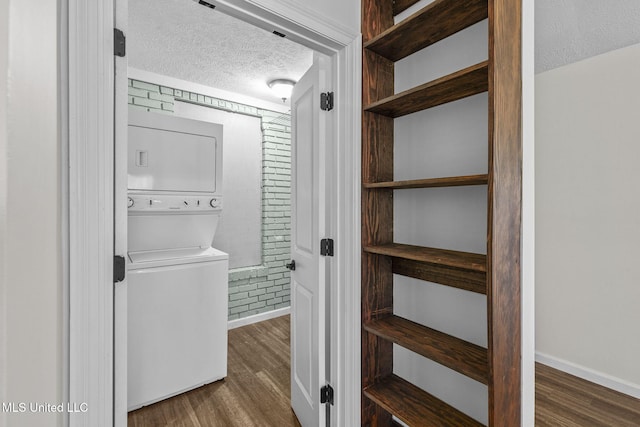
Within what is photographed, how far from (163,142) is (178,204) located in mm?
444

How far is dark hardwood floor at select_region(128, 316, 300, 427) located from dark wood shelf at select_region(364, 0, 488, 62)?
7.34 feet

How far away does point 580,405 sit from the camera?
76.5 inches

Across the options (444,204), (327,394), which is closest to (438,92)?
(444,204)

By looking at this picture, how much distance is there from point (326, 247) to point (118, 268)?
0.93 meters

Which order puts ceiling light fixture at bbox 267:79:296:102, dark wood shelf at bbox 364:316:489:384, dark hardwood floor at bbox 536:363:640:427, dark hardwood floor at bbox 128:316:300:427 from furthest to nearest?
ceiling light fixture at bbox 267:79:296:102, dark hardwood floor at bbox 128:316:300:427, dark hardwood floor at bbox 536:363:640:427, dark wood shelf at bbox 364:316:489:384

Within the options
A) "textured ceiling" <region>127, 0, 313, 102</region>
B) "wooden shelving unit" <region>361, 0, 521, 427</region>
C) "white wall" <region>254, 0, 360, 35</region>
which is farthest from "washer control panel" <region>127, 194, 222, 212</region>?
"white wall" <region>254, 0, 360, 35</region>

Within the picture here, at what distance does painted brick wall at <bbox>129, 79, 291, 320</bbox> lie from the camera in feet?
11.4

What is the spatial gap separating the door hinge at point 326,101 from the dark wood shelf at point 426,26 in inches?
11.4

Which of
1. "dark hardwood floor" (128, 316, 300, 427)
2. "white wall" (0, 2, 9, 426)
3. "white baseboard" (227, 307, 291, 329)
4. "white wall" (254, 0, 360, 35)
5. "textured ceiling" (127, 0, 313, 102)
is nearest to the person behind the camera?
"white wall" (0, 2, 9, 426)

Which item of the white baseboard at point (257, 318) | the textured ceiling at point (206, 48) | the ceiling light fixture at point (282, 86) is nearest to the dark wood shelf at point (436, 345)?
the textured ceiling at point (206, 48)

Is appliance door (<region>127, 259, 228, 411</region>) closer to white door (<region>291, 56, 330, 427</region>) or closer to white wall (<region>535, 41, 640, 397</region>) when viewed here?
white door (<region>291, 56, 330, 427</region>)

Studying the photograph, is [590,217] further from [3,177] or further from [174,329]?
[174,329]

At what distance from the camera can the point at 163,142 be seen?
2127 millimetres

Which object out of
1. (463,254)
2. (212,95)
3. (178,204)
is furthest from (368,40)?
(212,95)
